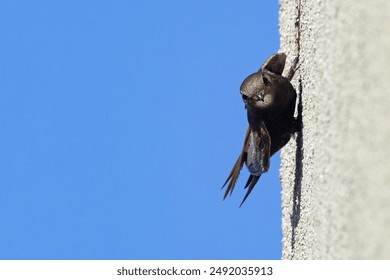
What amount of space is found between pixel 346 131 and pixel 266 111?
963 mm

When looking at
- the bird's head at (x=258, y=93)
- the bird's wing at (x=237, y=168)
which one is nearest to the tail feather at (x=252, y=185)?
the bird's wing at (x=237, y=168)

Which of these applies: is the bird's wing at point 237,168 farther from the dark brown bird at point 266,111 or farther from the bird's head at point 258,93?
the bird's head at point 258,93

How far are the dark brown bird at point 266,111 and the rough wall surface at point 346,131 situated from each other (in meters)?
0.08

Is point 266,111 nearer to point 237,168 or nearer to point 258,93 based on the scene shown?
point 258,93

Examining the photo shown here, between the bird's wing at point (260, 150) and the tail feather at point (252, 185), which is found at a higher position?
the bird's wing at point (260, 150)

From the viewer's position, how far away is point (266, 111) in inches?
145

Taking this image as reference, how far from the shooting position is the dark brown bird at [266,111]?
3.67m

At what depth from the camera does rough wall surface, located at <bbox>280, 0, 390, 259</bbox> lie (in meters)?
2.47

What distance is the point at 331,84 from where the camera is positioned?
2998 mm

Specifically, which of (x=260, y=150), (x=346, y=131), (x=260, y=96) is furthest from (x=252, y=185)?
(x=346, y=131)

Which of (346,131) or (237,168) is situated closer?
(346,131)
